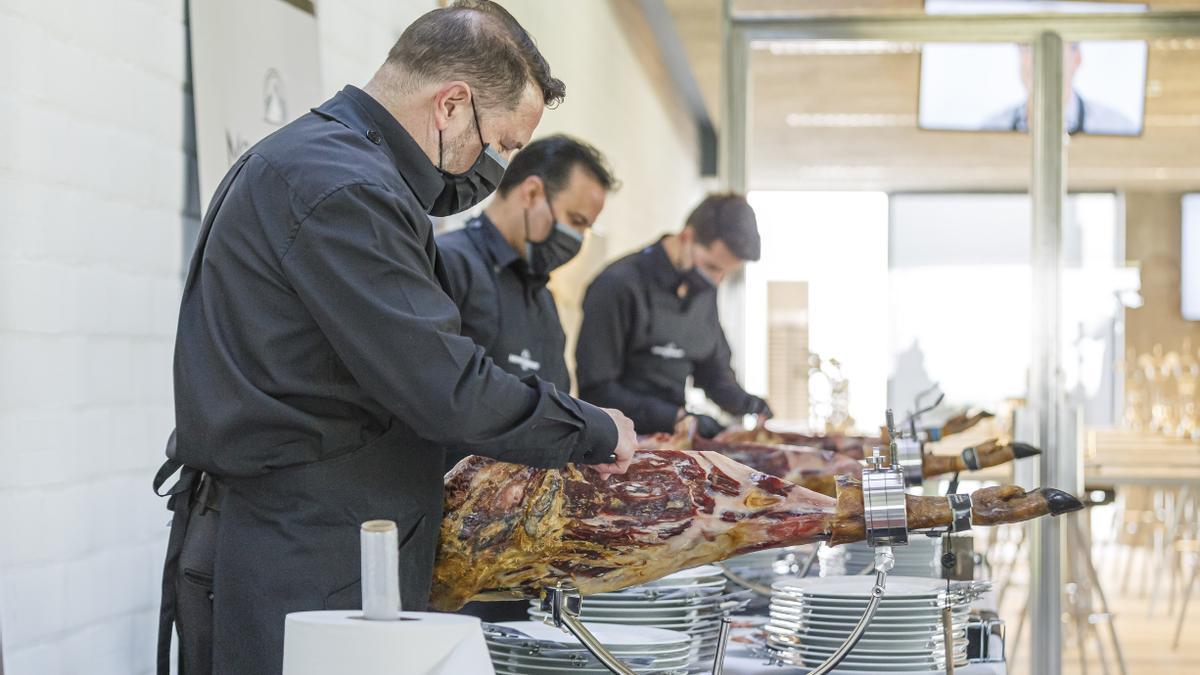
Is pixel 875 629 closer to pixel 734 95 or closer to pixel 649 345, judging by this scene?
pixel 649 345

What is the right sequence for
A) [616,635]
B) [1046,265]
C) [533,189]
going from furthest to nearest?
[1046,265]
[533,189]
[616,635]

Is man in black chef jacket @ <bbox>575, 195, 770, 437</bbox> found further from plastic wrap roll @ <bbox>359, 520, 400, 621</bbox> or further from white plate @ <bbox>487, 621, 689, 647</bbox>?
plastic wrap roll @ <bbox>359, 520, 400, 621</bbox>

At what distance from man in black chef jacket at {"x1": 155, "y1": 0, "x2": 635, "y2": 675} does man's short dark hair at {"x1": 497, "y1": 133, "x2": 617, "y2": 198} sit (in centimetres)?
124

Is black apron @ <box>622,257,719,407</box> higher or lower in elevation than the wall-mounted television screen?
lower

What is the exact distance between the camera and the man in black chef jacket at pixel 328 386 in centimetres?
139

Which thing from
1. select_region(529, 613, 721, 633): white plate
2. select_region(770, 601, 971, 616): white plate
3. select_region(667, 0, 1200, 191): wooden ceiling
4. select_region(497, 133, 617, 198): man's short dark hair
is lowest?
select_region(529, 613, 721, 633): white plate

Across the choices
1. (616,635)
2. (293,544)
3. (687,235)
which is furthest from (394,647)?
(687,235)

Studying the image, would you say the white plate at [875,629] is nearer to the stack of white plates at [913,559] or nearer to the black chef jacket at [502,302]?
the stack of white plates at [913,559]

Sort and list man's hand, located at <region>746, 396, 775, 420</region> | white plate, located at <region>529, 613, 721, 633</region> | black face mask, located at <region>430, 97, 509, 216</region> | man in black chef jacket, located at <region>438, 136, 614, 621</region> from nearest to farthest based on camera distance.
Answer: black face mask, located at <region>430, 97, 509, 216</region>
white plate, located at <region>529, 613, 721, 633</region>
man in black chef jacket, located at <region>438, 136, 614, 621</region>
man's hand, located at <region>746, 396, 775, 420</region>

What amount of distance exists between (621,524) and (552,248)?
1.30 meters

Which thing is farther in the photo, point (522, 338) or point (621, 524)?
point (522, 338)

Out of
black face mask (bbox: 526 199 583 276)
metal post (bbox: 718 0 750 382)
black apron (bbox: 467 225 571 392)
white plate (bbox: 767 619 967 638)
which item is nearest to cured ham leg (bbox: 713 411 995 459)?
black apron (bbox: 467 225 571 392)

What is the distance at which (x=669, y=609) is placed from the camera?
1814 millimetres

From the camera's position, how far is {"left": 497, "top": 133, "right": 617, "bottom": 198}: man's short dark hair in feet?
9.31
